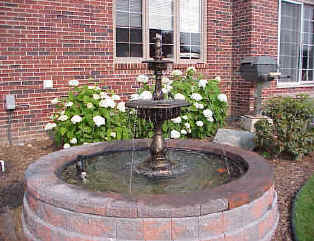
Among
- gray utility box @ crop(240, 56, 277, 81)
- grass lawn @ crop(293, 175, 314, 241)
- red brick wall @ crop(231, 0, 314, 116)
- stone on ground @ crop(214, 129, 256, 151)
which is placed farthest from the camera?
red brick wall @ crop(231, 0, 314, 116)

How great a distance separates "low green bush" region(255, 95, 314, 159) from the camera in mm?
5070

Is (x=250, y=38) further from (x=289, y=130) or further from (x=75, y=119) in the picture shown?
(x=75, y=119)

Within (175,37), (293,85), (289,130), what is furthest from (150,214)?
(293,85)

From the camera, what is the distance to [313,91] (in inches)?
394

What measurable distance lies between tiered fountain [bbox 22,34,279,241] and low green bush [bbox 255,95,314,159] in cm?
154

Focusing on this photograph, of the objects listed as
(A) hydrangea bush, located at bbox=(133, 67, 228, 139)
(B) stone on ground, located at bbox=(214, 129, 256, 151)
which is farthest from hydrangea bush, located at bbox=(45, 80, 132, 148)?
(B) stone on ground, located at bbox=(214, 129, 256, 151)

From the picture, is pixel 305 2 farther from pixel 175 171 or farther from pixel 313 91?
pixel 175 171

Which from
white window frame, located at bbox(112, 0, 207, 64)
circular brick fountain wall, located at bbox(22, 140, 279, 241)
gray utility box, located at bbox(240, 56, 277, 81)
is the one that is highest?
white window frame, located at bbox(112, 0, 207, 64)

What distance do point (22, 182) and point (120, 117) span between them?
1939mm

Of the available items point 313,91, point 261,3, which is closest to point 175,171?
point 261,3

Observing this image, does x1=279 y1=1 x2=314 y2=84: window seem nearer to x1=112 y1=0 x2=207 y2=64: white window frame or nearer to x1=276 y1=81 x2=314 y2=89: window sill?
x1=276 y1=81 x2=314 y2=89: window sill

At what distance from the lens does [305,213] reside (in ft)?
10.8

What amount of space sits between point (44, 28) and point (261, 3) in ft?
17.9

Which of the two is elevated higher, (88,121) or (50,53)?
(50,53)
